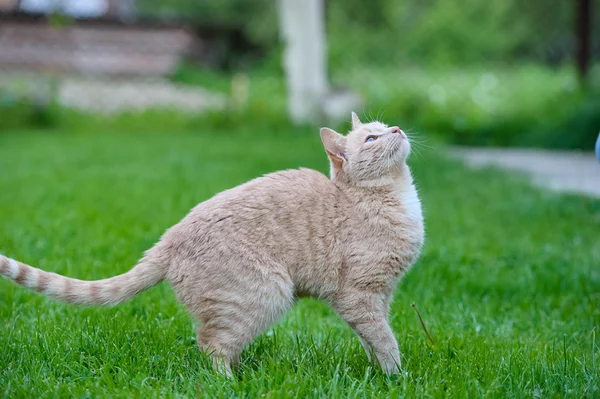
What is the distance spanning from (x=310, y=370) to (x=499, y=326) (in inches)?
55.8

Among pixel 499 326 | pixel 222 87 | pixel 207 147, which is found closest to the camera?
pixel 499 326

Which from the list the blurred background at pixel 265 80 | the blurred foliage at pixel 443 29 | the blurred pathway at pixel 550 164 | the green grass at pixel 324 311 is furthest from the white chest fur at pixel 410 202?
the blurred foliage at pixel 443 29

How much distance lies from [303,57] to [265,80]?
3897 mm

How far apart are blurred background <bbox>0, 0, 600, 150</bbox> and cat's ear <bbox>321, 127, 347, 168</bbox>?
26.7ft

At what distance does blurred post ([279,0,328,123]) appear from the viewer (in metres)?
13.0

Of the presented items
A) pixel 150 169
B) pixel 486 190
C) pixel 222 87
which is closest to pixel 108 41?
pixel 222 87

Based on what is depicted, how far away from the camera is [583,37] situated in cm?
1368

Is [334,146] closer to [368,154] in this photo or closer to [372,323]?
[368,154]

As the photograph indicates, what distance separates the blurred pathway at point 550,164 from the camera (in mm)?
8188

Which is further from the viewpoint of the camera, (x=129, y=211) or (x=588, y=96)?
(x=588, y=96)

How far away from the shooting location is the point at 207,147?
1109 cm

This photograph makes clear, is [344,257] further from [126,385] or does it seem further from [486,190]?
[486,190]

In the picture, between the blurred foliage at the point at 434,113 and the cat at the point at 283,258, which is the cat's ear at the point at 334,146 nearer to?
the cat at the point at 283,258

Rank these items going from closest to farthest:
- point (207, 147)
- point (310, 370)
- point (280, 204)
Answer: point (310, 370) < point (280, 204) < point (207, 147)
